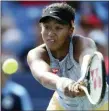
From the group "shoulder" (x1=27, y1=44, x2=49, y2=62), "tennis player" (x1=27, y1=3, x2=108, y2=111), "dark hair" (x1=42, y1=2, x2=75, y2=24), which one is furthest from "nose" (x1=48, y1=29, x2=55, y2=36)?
"shoulder" (x1=27, y1=44, x2=49, y2=62)

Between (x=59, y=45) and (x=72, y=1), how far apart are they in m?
4.85

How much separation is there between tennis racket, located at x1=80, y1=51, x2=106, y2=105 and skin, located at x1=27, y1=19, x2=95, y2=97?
0.31 metres

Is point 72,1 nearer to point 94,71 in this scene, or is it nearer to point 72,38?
point 72,38

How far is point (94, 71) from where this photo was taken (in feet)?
12.1

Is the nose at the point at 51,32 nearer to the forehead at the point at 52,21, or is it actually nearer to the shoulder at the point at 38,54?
the forehead at the point at 52,21

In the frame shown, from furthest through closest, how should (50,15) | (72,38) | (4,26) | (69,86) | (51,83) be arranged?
(4,26) → (72,38) → (50,15) → (51,83) → (69,86)

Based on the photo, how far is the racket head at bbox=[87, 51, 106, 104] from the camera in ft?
11.5

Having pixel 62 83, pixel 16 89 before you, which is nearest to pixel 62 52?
pixel 62 83

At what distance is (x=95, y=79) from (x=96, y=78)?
3 centimetres

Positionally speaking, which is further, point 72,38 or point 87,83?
→ point 72,38

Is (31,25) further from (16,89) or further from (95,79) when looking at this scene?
(95,79)

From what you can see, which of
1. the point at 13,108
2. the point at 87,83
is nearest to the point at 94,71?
the point at 87,83

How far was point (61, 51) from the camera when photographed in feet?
15.3

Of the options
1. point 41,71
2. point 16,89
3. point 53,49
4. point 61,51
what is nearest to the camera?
point 41,71
